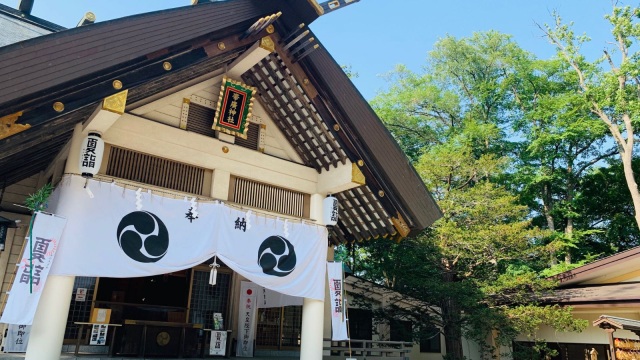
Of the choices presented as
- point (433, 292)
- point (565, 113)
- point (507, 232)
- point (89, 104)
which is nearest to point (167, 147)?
point (89, 104)

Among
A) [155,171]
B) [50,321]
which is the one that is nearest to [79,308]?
[50,321]

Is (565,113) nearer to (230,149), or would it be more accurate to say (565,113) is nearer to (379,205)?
(379,205)

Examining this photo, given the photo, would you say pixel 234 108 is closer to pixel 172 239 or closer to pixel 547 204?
pixel 172 239

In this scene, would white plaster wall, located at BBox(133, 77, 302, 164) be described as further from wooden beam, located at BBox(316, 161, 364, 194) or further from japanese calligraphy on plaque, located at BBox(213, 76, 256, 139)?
wooden beam, located at BBox(316, 161, 364, 194)

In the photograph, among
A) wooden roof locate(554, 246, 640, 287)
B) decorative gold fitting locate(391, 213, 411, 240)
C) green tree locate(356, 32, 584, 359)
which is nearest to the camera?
decorative gold fitting locate(391, 213, 411, 240)

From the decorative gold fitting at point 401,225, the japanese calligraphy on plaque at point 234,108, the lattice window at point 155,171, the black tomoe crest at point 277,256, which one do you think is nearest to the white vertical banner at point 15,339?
the lattice window at point 155,171

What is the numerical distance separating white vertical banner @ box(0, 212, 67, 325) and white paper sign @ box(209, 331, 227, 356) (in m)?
4.49

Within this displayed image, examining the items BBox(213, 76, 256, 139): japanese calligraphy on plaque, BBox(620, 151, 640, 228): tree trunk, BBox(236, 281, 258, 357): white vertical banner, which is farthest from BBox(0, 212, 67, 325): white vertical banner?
BBox(620, 151, 640, 228): tree trunk

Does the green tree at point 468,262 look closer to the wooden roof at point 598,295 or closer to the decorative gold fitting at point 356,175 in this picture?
the wooden roof at point 598,295

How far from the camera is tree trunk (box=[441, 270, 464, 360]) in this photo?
39.9 feet

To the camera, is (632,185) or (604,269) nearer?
A: (604,269)

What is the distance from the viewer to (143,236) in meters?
6.59

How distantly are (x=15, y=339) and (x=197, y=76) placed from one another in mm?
5655

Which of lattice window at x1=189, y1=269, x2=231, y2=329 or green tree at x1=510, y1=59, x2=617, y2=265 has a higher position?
green tree at x1=510, y1=59, x2=617, y2=265
